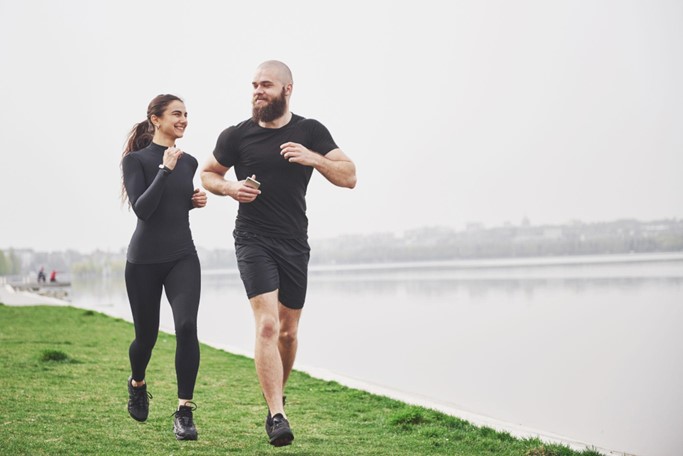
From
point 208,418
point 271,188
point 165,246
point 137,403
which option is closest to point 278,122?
point 271,188

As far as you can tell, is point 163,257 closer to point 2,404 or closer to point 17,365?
point 2,404

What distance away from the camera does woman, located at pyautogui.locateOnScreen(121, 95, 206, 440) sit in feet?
17.3

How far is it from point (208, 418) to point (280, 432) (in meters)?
2.31

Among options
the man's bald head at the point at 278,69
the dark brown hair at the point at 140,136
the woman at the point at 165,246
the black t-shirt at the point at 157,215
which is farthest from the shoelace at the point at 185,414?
the man's bald head at the point at 278,69

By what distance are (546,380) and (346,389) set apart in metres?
5.89

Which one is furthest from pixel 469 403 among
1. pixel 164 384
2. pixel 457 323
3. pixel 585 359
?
pixel 457 323

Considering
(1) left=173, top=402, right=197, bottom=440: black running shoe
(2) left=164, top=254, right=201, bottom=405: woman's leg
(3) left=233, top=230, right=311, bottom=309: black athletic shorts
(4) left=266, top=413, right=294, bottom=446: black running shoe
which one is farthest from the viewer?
(3) left=233, top=230, right=311, bottom=309: black athletic shorts

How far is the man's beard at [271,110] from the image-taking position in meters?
5.40

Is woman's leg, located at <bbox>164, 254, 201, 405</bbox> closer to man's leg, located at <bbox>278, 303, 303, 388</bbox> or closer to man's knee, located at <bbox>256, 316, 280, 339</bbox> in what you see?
man's knee, located at <bbox>256, 316, 280, 339</bbox>

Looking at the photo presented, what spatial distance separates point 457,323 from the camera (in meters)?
26.7

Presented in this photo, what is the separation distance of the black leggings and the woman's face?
2.92 feet

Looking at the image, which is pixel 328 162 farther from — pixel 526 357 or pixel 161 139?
pixel 526 357

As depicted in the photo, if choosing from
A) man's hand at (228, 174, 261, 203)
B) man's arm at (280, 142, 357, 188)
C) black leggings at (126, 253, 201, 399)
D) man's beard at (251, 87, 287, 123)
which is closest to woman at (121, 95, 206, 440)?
black leggings at (126, 253, 201, 399)

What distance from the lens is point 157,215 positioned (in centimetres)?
539
